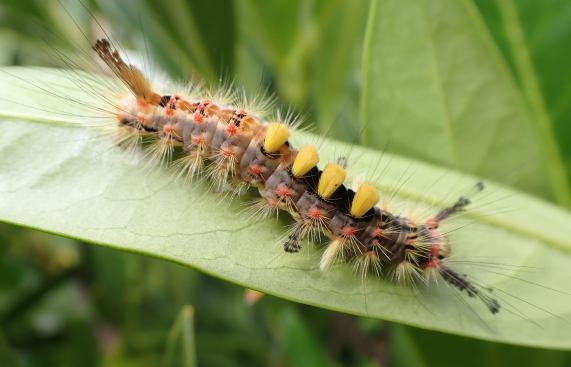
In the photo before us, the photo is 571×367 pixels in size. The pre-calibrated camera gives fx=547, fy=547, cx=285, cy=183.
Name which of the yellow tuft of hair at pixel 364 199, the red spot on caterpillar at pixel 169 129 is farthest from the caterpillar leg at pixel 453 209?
the red spot on caterpillar at pixel 169 129

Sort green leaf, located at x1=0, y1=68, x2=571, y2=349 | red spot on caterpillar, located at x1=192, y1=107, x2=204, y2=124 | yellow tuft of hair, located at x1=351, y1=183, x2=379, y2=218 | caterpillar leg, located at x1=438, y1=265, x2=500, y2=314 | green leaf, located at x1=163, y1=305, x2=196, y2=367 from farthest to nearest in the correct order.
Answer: red spot on caterpillar, located at x1=192, y1=107, x2=204, y2=124 → green leaf, located at x1=163, y1=305, x2=196, y2=367 → yellow tuft of hair, located at x1=351, y1=183, x2=379, y2=218 → caterpillar leg, located at x1=438, y1=265, x2=500, y2=314 → green leaf, located at x1=0, y1=68, x2=571, y2=349

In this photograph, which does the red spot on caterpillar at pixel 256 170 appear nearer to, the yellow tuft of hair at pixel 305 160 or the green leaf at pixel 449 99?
the yellow tuft of hair at pixel 305 160

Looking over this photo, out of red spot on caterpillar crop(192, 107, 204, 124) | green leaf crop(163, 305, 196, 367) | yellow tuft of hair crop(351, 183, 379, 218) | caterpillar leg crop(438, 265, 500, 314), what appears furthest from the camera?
red spot on caterpillar crop(192, 107, 204, 124)

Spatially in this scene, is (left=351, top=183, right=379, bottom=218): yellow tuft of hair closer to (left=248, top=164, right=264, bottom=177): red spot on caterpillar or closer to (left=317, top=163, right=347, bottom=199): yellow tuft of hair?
(left=317, top=163, right=347, bottom=199): yellow tuft of hair

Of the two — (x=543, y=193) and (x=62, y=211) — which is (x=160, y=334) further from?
(x=543, y=193)

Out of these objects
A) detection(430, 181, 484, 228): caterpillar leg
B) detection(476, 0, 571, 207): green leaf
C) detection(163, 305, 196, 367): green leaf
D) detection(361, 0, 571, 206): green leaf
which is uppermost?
detection(476, 0, 571, 207): green leaf

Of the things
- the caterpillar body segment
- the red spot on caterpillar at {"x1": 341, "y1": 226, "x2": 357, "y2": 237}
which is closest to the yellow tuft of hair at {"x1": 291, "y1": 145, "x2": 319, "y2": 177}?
the caterpillar body segment

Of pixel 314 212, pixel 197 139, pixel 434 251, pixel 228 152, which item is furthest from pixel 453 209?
pixel 197 139
